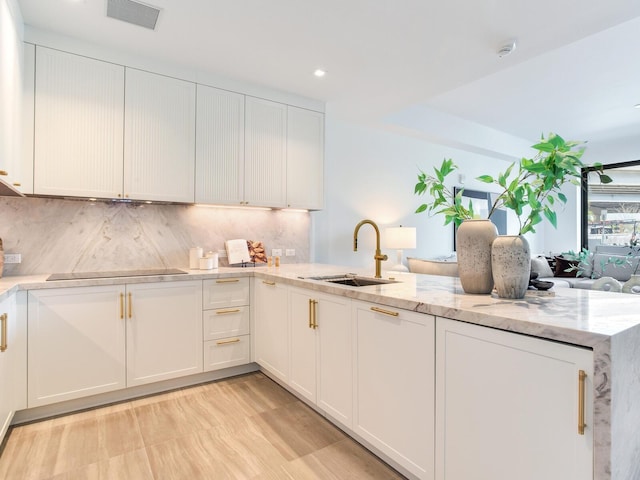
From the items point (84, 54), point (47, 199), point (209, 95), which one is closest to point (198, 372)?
point (47, 199)

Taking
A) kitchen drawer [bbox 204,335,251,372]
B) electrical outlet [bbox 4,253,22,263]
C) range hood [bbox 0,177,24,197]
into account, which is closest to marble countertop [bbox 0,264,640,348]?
electrical outlet [bbox 4,253,22,263]

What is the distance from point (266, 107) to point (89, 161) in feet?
5.18

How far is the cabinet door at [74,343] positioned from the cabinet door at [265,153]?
1.48 meters

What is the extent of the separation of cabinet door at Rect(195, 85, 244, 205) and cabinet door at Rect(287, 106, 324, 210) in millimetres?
512

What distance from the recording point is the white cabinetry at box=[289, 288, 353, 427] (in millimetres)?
2016

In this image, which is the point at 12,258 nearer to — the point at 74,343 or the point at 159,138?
the point at 74,343

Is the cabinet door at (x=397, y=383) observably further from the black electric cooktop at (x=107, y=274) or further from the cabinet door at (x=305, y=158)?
the cabinet door at (x=305, y=158)

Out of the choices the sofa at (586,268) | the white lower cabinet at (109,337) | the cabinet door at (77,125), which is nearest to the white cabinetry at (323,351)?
the white lower cabinet at (109,337)

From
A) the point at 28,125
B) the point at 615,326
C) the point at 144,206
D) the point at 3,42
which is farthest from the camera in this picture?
the point at 144,206

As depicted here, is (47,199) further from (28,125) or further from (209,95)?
(209,95)

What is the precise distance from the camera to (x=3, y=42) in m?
1.89

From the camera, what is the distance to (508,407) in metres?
1.25

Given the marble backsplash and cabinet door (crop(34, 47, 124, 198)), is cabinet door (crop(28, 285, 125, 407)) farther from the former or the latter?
cabinet door (crop(34, 47, 124, 198))

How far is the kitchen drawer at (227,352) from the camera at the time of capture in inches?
115
